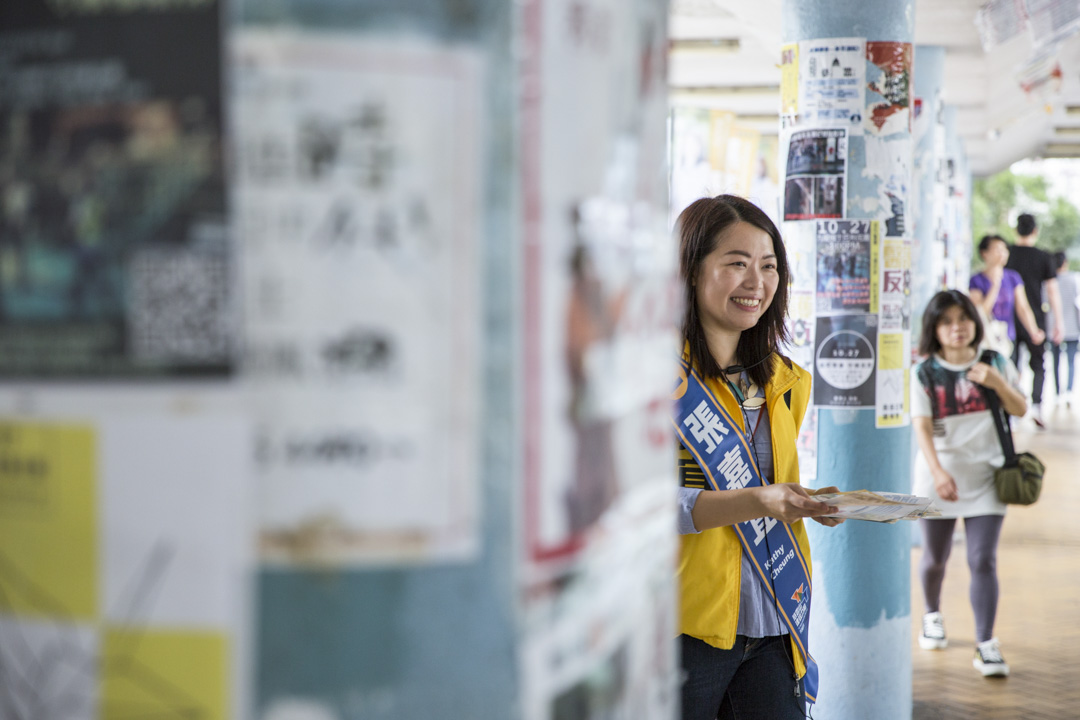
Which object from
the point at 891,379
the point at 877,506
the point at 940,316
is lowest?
the point at 877,506

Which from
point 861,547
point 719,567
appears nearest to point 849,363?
point 861,547

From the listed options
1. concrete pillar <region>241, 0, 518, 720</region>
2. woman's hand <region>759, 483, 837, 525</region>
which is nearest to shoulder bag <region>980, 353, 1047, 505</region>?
woman's hand <region>759, 483, 837, 525</region>

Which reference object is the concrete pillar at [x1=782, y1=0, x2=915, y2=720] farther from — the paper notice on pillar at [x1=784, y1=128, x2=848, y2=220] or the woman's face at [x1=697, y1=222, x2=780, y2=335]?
the woman's face at [x1=697, y1=222, x2=780, y2=335]

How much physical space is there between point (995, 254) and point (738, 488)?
896 cm

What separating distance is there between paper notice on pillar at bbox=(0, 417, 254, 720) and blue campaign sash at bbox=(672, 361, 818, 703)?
1.82 meters

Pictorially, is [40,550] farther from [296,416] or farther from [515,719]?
[515,719]

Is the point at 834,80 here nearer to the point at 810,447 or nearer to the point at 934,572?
the point at 810,447

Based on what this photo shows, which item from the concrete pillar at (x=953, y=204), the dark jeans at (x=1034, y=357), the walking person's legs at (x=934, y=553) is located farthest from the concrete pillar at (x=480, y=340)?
the dark jeans at (x=1034, y=357)

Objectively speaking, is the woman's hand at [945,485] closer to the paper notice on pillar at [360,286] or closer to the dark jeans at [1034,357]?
the paper notice on pillar at [360,286]

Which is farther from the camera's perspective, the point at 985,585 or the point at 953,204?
the point at 953,204

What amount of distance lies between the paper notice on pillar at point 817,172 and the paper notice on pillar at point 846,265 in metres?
0.07

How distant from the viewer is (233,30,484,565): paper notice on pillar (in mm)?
923

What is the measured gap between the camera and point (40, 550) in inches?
39.2

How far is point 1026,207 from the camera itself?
111 ft
